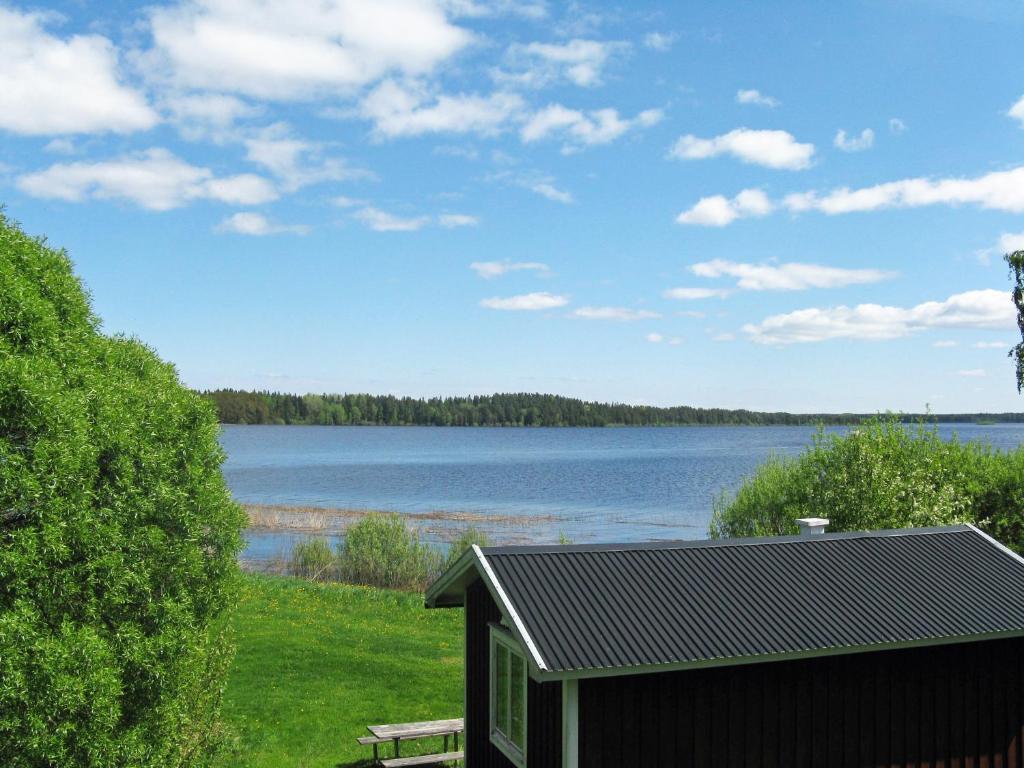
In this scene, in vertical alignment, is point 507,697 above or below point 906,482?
below

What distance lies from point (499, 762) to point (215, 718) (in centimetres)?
466

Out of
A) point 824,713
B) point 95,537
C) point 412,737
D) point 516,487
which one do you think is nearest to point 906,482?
point 824,713

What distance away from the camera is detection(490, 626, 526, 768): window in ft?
37.2

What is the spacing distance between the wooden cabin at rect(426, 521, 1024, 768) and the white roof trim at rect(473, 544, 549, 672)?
0.02m

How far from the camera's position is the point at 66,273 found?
1239cm

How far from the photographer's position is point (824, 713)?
1092 centimetres

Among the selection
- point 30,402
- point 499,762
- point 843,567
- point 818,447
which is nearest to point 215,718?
point 499,762

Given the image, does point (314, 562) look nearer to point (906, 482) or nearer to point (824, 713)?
point (906, 482)

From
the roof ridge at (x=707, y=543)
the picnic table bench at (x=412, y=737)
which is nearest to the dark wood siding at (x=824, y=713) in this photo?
the roof ridge at (x=707, y=543)

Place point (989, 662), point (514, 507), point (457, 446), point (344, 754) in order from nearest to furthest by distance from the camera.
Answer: point (989, 662), point (344, 754), point (514, 507), point (457, 446)

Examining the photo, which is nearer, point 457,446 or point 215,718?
point 215,718

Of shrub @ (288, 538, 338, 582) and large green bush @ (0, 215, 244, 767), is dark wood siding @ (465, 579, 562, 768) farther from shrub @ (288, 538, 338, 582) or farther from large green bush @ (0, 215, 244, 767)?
shrub @ (288, 538, 338, 582)

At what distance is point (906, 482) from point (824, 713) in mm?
14472

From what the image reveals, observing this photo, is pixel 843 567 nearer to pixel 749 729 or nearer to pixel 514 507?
pixel 749 729
